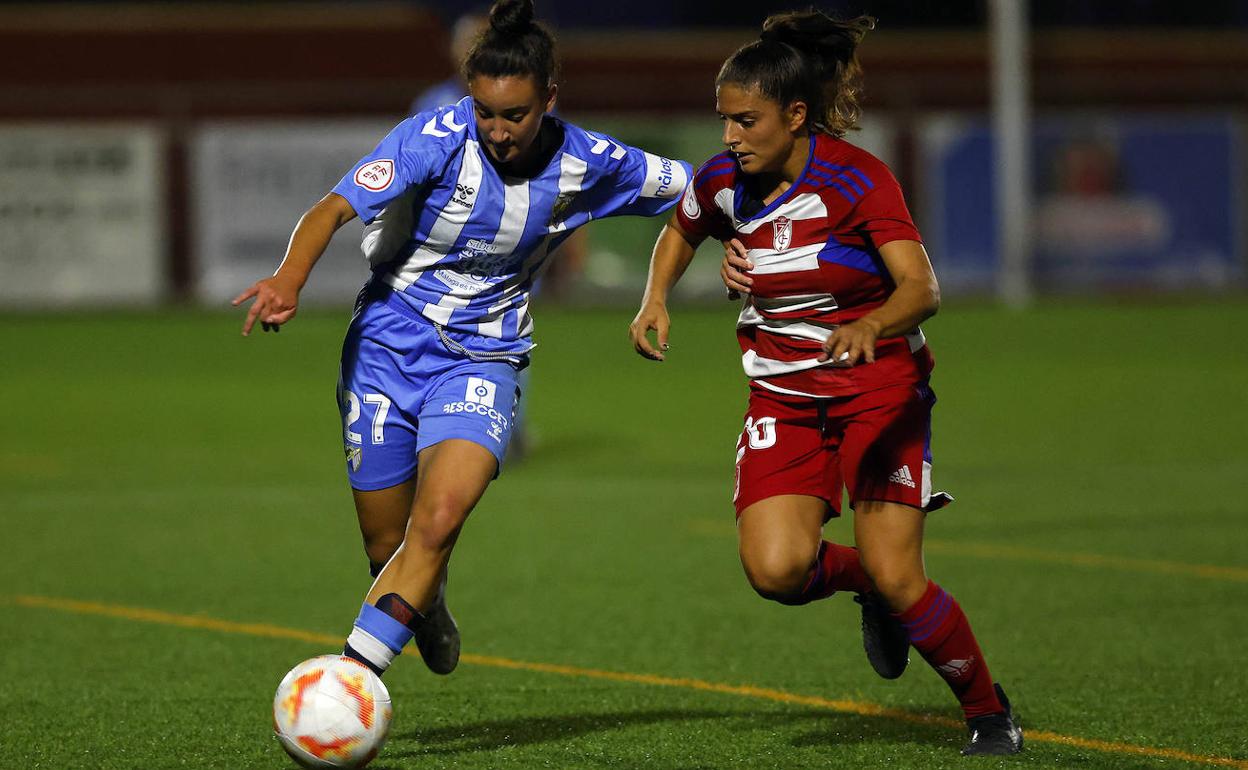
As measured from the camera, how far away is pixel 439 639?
5.76 metres

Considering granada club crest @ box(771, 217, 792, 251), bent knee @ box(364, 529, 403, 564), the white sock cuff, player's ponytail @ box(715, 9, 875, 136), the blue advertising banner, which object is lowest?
the white sock cuff

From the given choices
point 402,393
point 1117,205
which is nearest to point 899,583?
point 402,393

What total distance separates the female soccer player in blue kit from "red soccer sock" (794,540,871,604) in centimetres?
96

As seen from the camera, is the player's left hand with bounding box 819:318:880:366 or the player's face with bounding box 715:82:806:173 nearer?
the player's left hand with bounding box 819:318:880:366

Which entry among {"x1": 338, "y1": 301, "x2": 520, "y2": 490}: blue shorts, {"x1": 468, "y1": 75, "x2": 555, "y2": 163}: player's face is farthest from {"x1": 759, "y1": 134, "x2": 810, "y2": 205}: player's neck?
{"x1": 338, "y1": 301, "x2": 520, "y2": 490}: blue shorts

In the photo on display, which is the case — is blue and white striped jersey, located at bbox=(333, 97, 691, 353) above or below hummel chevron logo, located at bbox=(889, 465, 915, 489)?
above

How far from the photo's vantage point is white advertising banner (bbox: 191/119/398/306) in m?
22.5

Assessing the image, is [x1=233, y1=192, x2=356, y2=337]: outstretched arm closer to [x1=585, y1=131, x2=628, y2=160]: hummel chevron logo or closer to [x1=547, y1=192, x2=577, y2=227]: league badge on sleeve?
[x1=547, y1=192, x2=577, y2=227]: league badge on sleeve

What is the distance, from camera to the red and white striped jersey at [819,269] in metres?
5.16

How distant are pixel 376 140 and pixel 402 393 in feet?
57.1

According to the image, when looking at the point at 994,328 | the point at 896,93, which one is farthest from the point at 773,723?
the point at 896,93

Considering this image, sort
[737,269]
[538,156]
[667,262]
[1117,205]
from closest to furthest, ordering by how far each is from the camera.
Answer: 1. [737,269]
2. [538,156]
3. [667,262]
4. [1117,205]

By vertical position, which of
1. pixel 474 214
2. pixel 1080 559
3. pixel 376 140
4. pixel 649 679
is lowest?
pixel 649 679

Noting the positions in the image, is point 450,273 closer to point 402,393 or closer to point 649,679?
point 402,393
